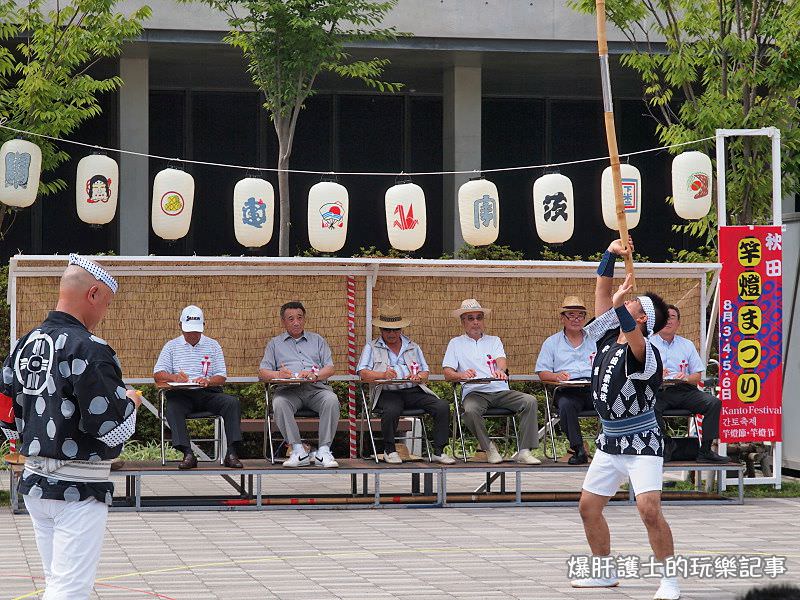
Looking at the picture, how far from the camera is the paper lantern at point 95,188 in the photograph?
47.8 feet

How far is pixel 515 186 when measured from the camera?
2489cm

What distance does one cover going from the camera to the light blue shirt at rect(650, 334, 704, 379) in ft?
41.3

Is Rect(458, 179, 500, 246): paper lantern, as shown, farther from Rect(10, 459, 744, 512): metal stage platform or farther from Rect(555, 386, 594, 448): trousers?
Rect(10, 459, 744, 512): metal stage platform

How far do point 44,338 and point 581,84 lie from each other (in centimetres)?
2024

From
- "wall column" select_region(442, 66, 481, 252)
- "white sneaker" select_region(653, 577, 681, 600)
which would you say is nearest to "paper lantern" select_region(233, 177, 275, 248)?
"white sneaker" select_region(653, 577, 681, 600)

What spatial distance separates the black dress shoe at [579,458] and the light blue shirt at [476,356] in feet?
3.05

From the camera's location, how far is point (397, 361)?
1246 centimetres

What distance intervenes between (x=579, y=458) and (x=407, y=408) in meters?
1.69

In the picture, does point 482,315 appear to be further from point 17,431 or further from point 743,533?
point 17,431

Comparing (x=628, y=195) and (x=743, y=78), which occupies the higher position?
(x=743, y=78)

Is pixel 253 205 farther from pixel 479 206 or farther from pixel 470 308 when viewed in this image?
pixel 470 308

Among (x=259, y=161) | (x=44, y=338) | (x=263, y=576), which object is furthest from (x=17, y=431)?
(x=259, y=161)

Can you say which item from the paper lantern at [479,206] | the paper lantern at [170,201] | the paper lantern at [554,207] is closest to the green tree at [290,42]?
the paper lantern at [170,201]

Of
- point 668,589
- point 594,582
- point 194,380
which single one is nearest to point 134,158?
point 194,380
